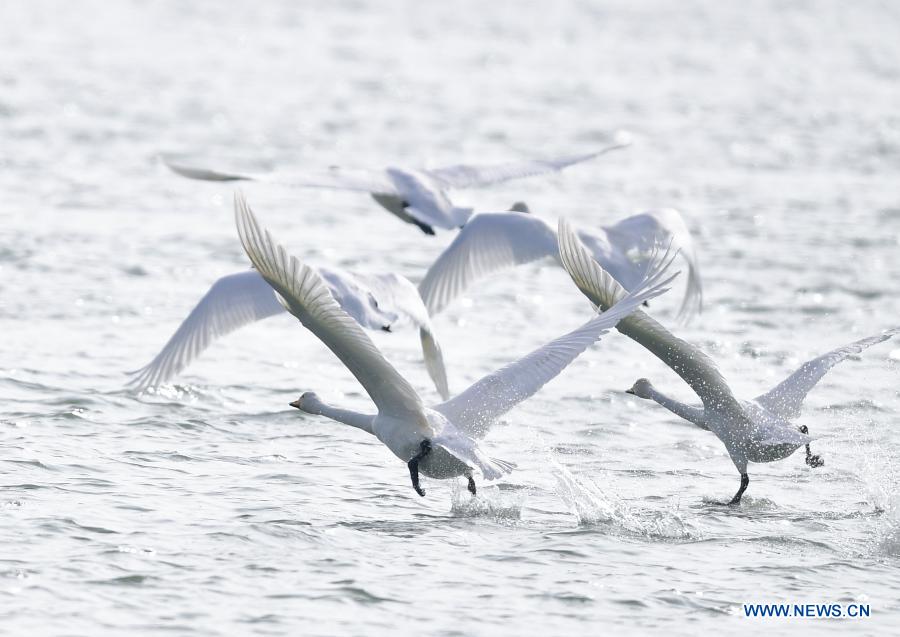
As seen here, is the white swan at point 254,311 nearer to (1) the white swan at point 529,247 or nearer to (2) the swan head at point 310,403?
(2) the swan head at point 310,403

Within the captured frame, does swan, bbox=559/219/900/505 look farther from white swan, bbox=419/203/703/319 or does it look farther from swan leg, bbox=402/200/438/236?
swan leg, bbox=402/200/438/236

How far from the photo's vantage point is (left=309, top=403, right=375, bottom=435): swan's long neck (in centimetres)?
Answer: 1199

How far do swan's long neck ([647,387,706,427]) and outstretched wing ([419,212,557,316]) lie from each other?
2719 millimetres

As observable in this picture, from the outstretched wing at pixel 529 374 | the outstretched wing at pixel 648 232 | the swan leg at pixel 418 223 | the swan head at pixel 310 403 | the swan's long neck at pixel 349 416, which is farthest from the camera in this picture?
the swan leg at pixel 418 223

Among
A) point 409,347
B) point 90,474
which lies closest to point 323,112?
point 409,347

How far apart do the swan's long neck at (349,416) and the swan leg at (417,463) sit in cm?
59

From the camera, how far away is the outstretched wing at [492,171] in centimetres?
1686

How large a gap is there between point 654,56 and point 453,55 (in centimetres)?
596

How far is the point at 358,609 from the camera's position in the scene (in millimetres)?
9602

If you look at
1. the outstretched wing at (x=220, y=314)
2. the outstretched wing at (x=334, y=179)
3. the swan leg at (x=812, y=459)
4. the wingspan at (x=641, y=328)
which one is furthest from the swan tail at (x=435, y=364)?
the swan leg at (x=812, y=459)

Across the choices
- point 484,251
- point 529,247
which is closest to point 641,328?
point 529,247

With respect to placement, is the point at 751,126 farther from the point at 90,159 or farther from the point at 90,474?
the point at 90,474

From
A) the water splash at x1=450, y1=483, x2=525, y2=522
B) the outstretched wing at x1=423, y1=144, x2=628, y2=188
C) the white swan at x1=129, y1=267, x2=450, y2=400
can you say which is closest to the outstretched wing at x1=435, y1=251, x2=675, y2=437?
the water splash at x1=450, y1=483, x2=525, y2=522

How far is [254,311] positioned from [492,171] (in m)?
3.73
